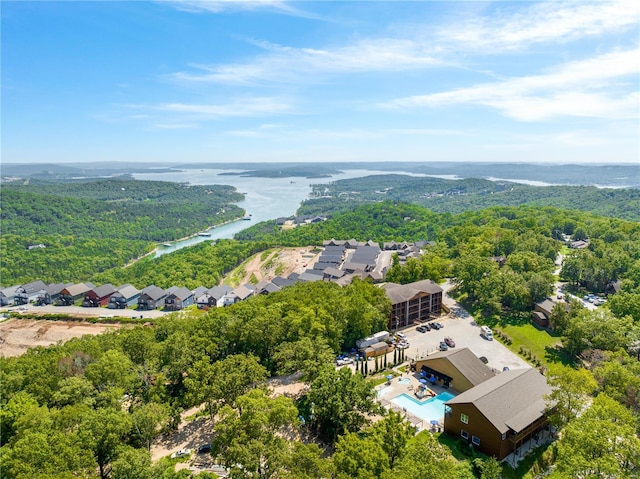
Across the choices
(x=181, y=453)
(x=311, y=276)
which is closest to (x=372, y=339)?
(x=181, y=453)

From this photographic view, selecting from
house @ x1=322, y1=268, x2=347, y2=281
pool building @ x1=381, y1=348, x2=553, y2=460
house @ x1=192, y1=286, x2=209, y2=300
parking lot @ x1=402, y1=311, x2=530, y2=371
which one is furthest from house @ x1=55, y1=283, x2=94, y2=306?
pool building @ x1=381, y1=348, x2=553, y2=460

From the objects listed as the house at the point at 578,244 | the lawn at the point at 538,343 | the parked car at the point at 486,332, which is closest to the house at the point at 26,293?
the parked car at the point at 486,332

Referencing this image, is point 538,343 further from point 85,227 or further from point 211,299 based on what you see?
point 85,227

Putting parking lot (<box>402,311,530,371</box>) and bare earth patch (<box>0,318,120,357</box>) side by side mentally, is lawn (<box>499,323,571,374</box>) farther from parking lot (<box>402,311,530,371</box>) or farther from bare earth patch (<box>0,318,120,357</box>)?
bare earth patch (<box>0,318,120,357</box>)

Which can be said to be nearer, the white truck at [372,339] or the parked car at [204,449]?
the parked car at [204,449]

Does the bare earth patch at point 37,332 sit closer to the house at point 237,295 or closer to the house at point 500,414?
the house at point 237,295

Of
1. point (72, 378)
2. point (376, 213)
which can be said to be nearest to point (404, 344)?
point (72, 378)
